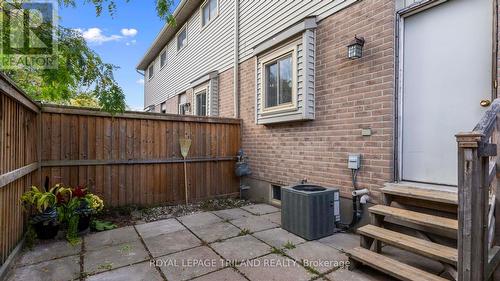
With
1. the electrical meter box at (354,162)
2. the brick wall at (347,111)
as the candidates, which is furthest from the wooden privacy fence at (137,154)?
the electrical meter box at (354,162)

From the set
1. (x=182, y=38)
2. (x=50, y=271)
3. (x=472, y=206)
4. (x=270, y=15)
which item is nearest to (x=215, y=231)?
(x=50, y=271)

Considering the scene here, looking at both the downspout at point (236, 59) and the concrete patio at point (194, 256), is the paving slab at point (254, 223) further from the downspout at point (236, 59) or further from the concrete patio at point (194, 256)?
the downspout at point (236, 59)

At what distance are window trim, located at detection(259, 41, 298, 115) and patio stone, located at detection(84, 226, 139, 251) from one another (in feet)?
10.4

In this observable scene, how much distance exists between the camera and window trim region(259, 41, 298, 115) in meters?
4.43

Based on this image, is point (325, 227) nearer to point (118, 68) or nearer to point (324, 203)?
point (324, 203)

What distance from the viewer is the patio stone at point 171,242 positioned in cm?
303

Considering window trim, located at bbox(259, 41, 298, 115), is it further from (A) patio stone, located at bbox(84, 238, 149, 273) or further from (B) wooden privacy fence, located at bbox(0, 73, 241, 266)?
(A) patio stone, located at bbox(84, 238, 149, 273)

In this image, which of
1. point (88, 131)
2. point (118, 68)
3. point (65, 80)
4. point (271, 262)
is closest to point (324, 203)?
point (271, 262)

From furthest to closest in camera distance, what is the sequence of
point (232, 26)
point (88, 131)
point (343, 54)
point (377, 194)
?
point (232, 26) → point (88, 131) → point (343, 54) → point (377, 194)

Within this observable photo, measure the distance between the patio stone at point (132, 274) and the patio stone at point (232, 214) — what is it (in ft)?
6.06

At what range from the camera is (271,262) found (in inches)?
107

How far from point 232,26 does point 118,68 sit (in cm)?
411

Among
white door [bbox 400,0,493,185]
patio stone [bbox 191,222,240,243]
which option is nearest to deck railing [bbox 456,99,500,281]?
white door [bbox 400,0,493,185]

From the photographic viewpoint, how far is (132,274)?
2.47m
